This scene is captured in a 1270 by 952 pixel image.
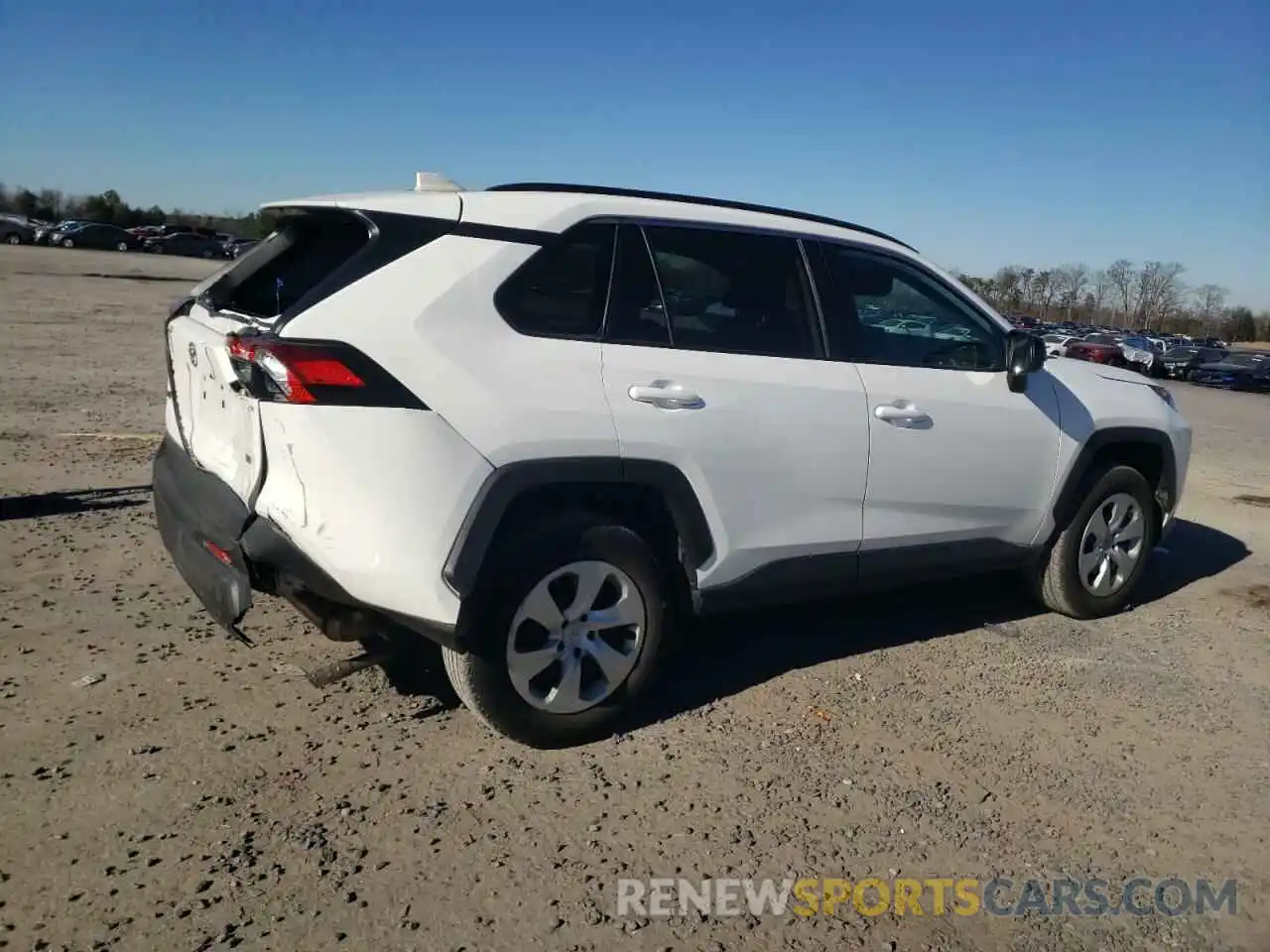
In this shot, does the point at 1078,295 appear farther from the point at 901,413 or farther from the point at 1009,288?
the point at 901,413

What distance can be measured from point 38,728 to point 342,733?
1014mm

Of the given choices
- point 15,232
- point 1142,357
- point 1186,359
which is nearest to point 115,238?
point 15,232

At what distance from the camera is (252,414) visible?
3.12 m

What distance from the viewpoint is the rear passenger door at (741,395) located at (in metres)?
3.57

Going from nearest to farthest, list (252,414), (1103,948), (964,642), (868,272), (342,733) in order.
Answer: (1103,948), (252,414), (342,733), (868,272), (964,642)

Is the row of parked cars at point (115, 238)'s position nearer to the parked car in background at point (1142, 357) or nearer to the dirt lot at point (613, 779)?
the parked car in background at point (1142, 357)

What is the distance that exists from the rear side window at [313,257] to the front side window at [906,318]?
1.82 meters

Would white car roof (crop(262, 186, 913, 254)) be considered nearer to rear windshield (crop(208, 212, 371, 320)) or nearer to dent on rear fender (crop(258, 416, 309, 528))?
rear windshield (crop(208, 212, 371, 320))

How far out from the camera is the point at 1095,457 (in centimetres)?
517

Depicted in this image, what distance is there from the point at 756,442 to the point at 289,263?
182 centimetres

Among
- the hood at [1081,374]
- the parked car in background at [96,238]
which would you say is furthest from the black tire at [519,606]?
the parked car in background at [96,238]

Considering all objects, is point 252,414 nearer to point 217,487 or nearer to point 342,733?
point 217,487

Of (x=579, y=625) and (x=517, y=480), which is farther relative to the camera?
(x=579, y=625)

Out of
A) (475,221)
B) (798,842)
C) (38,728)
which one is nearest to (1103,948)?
(798,842)
